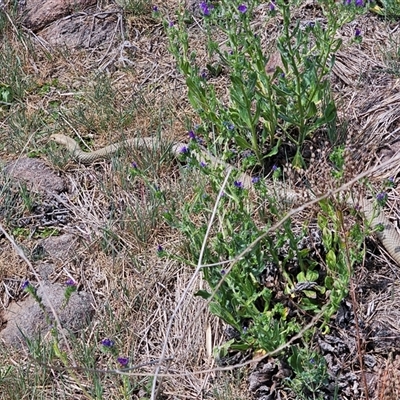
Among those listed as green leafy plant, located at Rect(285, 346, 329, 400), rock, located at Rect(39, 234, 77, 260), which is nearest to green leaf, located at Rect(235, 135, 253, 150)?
rock, located at Rect(39, 234, 77, 260)

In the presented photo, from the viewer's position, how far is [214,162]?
3.79m

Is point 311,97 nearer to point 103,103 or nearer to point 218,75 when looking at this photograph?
point 218,75

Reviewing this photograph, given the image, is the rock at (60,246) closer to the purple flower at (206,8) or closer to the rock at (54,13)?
the purple flower at (206,8)

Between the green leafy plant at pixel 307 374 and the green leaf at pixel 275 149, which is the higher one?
the green leaf at pixel 275 149

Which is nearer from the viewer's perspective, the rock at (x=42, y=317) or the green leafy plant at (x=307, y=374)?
the green leafy plant at (x=307, y=374)

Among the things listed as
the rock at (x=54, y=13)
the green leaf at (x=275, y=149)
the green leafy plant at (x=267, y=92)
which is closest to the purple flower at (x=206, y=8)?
the green leafy plant at (x=267, y=92)

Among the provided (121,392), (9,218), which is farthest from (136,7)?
(121,392)

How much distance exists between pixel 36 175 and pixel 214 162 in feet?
3.74

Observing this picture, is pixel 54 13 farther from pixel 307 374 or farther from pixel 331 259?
pixel 307 374

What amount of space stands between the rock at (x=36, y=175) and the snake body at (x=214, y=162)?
7.5 inches

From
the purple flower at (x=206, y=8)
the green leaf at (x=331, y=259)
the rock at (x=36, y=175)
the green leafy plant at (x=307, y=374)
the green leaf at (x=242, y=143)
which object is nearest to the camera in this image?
the green leafy plant at (x=307, y=374)

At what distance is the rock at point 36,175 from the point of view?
414cm

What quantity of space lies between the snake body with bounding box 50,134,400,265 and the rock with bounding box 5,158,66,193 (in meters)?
0.19

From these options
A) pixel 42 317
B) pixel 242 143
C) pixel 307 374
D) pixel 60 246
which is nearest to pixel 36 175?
pixel 60 246
